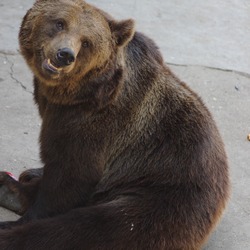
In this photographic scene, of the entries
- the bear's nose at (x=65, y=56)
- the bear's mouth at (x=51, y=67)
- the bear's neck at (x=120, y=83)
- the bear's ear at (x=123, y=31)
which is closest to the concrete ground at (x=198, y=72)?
the bear's neck at (x=120, y=83)

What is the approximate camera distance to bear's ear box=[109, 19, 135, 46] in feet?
15.0

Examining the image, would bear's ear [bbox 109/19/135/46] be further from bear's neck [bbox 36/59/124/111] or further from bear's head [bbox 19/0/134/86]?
bear's neck [bbox 36/59/124/111]

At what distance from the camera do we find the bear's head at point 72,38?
4.46m

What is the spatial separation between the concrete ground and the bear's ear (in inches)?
60.6

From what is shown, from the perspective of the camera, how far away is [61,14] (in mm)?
4508

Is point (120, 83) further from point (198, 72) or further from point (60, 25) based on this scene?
point (198, 72)

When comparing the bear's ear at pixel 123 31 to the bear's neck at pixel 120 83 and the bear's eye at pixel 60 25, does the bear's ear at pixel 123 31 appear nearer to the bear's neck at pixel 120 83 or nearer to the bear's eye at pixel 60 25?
the bear's neck at pixel 120 83

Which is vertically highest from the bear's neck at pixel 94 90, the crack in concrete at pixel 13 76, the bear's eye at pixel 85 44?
the bear's eye at pixel 85 44

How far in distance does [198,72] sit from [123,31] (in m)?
3.20

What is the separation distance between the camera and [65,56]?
4.36 meters

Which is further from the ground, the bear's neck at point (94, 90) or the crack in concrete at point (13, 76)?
the bear's neck at point (94, 90)

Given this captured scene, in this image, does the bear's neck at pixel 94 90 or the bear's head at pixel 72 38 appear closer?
the bear's head at pixel 72 38

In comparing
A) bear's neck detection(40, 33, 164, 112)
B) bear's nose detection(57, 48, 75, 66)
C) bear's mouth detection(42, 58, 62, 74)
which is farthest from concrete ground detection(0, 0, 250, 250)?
bear's nose detection(57, 48, 75, 66)

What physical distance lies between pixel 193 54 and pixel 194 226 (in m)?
3.75
